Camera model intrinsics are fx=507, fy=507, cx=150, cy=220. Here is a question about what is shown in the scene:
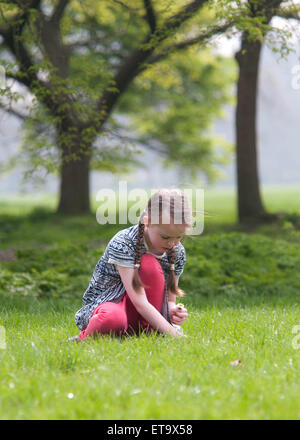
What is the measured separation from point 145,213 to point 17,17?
561 cm

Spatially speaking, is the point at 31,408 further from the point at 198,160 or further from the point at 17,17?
the point at 198,160

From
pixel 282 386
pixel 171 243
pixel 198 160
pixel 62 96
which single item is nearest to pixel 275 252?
pixel 62 96

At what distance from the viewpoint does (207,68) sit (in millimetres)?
16641

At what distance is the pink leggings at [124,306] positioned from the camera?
3.55 m

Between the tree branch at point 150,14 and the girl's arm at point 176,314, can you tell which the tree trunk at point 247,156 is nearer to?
the tree branch at point 150,14

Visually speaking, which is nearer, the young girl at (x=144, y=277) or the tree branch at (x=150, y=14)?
the young girl at (x=144, y=277)

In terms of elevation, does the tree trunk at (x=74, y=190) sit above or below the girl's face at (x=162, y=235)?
above

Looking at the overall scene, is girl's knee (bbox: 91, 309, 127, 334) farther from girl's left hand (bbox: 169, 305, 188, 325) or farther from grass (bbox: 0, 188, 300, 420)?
girl's left hand (bbox: 169, 305, 188, 325)

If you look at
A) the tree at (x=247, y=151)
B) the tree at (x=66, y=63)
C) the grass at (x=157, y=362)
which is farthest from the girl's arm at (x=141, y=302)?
the tree at (x=247, y=151)

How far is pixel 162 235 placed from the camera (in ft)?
11.3

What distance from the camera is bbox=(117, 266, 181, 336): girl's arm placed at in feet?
11.5

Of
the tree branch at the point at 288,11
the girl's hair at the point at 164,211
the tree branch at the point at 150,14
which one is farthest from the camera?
the tree branch at the point at 150,14

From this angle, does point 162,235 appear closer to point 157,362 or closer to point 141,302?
point 141,302

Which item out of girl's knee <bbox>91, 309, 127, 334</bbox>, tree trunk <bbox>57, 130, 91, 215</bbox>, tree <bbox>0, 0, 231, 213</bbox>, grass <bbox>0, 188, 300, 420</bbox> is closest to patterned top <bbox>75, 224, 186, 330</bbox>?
girl's knee <bbox>91, 309, 127, 334</bbox>
